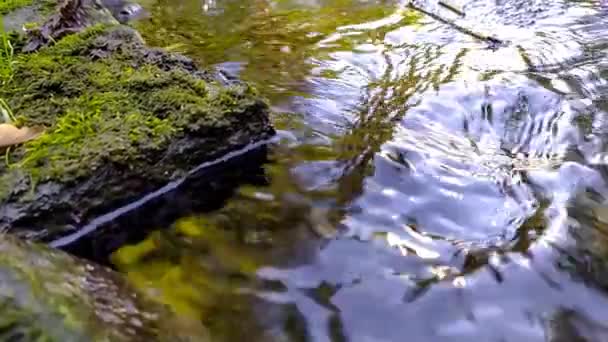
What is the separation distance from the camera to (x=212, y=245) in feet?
8.43

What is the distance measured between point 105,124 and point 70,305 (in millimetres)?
1129

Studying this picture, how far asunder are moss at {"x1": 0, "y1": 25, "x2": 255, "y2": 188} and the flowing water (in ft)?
1.25

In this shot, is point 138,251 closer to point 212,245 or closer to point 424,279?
point 212,245

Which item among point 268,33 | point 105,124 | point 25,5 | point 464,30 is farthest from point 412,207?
point 25,5

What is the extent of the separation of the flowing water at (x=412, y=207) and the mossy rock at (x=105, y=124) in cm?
26

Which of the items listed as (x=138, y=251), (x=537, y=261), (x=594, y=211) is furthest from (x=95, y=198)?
(x=594, y=211)

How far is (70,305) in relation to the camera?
182 centimetres

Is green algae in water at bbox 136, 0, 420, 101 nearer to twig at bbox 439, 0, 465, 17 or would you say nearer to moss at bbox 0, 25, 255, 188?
twig at bbox 439, 0, 465, 17

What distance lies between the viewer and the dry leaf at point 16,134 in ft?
8.73

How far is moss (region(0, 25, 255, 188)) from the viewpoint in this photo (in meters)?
2.59

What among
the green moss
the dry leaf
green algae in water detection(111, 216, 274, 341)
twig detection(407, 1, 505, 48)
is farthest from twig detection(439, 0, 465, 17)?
the dry leaf

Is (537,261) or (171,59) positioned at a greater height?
(171,59)

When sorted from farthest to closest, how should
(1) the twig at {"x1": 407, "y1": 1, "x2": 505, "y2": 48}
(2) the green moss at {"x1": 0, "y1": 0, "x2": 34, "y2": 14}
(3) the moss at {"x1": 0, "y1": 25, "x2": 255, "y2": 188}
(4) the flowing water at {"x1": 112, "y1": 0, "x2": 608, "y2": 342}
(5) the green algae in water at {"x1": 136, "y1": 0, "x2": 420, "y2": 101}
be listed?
(1) the twig at {"x1": 407, "y1": 1, "x2": 505, "y2": 48} → (5) the green algae in water at {"x1": 136, "y1": 0, "x2": 420, "y2": 101} → (2) the green moss at {"x1": 0, "y1": 0, "x2": 34, "y2": 14} → (3) the moss at {"x1": 0, "y1": 25, "x2": 255, "y2": 188} → (4) the flowing water at {"x1": 112, "y1": 0, "x2": 608, "y2": 342}

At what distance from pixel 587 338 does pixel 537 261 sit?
1.32 ft
